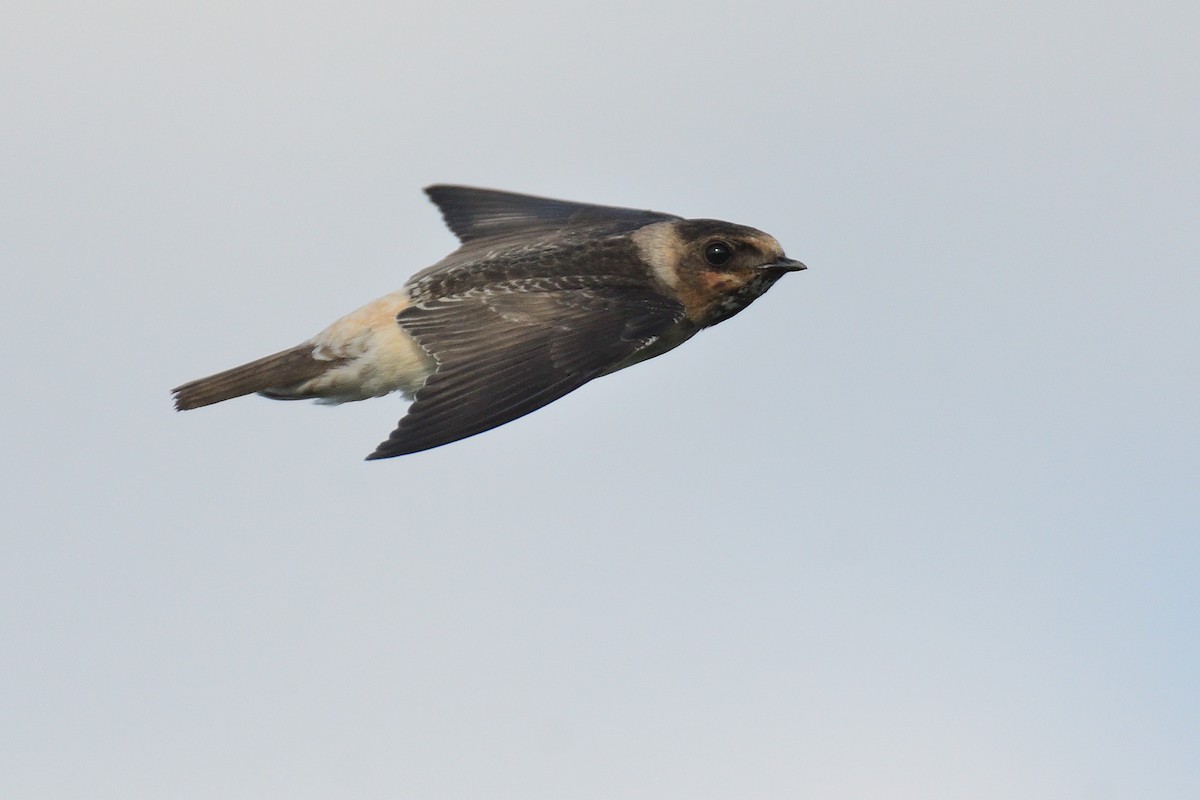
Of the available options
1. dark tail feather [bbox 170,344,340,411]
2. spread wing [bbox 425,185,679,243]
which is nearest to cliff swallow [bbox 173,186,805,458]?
dark tail feather [bbox 170,344,340,411]

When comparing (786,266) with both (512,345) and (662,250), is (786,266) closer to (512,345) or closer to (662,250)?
(662,250)

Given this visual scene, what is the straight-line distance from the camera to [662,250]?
12.9 meters

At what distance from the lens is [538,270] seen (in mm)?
12516

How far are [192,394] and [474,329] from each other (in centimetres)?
204

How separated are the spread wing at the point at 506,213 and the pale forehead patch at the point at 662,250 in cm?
120

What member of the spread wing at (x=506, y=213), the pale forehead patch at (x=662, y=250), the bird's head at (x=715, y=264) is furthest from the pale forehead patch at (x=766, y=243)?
the spread wing at (x=506, y=213)

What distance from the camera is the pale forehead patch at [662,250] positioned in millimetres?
12789

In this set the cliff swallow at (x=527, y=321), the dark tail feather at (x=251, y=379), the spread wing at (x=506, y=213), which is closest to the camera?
the cliff swallow at (x=527, y=321)

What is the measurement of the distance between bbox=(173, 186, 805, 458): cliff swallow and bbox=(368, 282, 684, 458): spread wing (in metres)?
0.01

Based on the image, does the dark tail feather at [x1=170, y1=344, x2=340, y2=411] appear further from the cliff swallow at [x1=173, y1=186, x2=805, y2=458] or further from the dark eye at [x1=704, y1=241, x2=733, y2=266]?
the dark eye at [x1=704, y1=241, x2=733, y2=266]

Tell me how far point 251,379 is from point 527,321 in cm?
199

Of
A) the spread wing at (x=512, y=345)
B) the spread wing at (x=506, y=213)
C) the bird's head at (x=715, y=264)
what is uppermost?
the spread wing at (x=506, y=213)

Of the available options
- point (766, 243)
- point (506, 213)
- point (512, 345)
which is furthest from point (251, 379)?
point (766, 243)

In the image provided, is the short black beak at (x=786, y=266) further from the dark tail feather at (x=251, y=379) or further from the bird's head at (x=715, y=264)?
the dark tail feather at (x=251, y=379)
